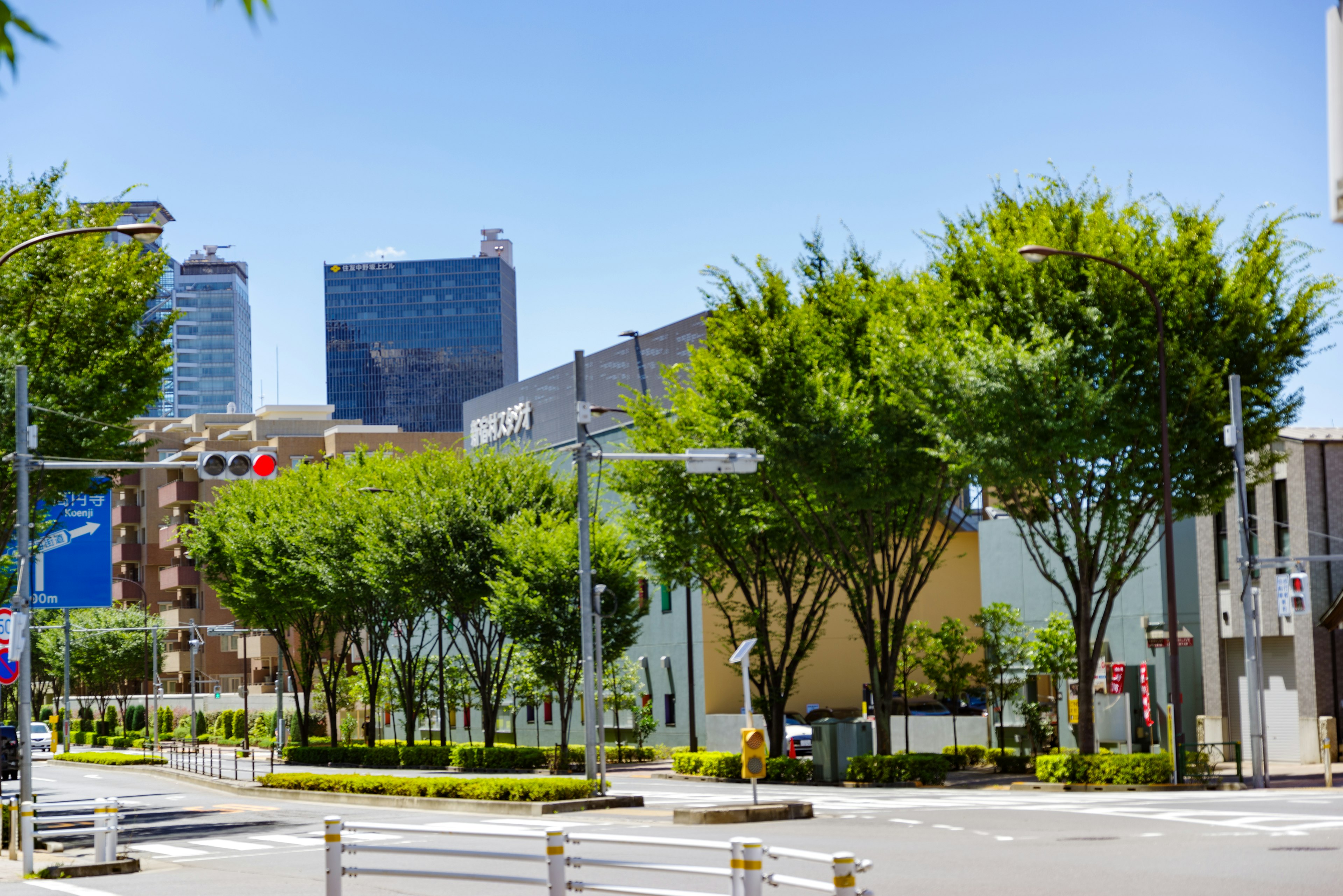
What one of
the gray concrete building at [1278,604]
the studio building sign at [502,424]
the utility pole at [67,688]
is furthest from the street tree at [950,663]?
the utility pole at [67,688]

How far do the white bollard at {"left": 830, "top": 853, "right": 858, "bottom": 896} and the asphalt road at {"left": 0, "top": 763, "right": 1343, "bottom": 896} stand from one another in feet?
18.2

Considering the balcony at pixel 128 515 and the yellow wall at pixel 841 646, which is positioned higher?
the balcony at pixel 128 515

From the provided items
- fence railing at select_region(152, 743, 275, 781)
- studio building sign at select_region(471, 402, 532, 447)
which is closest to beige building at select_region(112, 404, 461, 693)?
fence railing at select_region(152, 743, 275, 781)

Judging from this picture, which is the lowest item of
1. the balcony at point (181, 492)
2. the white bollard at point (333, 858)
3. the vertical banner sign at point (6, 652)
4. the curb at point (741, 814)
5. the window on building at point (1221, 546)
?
the curb at point (741, 814)

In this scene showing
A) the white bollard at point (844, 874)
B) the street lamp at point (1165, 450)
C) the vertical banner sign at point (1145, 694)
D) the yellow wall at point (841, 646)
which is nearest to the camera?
the white bollard at point (844, 874)

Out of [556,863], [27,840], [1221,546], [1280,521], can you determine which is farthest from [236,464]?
[1221,546]

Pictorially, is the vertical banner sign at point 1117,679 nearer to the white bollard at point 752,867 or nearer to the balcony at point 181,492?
the white bollard at point 752,867

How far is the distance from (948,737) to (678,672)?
43.7ft

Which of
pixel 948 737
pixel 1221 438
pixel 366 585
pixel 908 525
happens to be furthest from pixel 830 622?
pixel 1221 438

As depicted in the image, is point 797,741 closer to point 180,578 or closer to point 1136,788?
point 1136,788

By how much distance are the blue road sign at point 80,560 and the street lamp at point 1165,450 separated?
27908mm

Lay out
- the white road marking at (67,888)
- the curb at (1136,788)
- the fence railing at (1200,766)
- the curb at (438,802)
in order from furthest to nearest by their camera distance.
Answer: the fence railing at (1200,766), the curb at (1136,788), the curb at (438,802), the white road marking at (67,888)

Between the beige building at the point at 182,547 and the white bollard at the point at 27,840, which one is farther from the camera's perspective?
the beige building at the point at 182,547

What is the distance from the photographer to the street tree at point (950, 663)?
4144 cm
